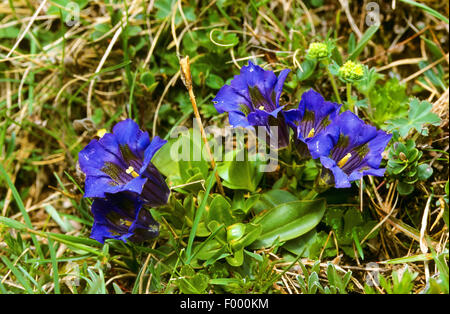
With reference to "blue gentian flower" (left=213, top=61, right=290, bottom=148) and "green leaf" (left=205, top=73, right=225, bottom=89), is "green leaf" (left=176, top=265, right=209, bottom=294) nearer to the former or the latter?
"blue gentian flower" (left=213, top=61, right=290, bottom=148)

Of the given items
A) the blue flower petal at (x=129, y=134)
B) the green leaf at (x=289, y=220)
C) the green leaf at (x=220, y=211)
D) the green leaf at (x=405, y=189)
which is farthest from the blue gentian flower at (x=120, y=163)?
the green leaf at (x=405, y=189)

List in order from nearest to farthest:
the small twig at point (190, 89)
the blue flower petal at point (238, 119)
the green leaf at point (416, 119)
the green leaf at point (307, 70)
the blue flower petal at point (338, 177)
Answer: the blue flower petal at point (338, 177), the blue flower petal at point (238, 119), the small twig at point (190, 89), the green leaf at point (416, 119), the green leaf at point (307, 70)

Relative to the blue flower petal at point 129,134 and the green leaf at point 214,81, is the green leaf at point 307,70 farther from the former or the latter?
the blue flower petal at point 129,134

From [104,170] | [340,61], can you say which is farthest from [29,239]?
[340,61]

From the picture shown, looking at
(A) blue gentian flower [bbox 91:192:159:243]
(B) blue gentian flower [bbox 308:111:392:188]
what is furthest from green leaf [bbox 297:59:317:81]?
(A) blue gentian flower [bbox 91:192:159:243]

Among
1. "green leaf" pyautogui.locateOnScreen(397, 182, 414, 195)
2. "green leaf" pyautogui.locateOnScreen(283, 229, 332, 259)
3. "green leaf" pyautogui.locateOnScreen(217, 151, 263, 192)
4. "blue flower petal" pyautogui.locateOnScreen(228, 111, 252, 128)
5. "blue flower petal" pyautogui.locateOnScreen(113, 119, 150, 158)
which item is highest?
"blue flower petal" pyautogui.locateOnScreen(228, 111, 252, 128)
